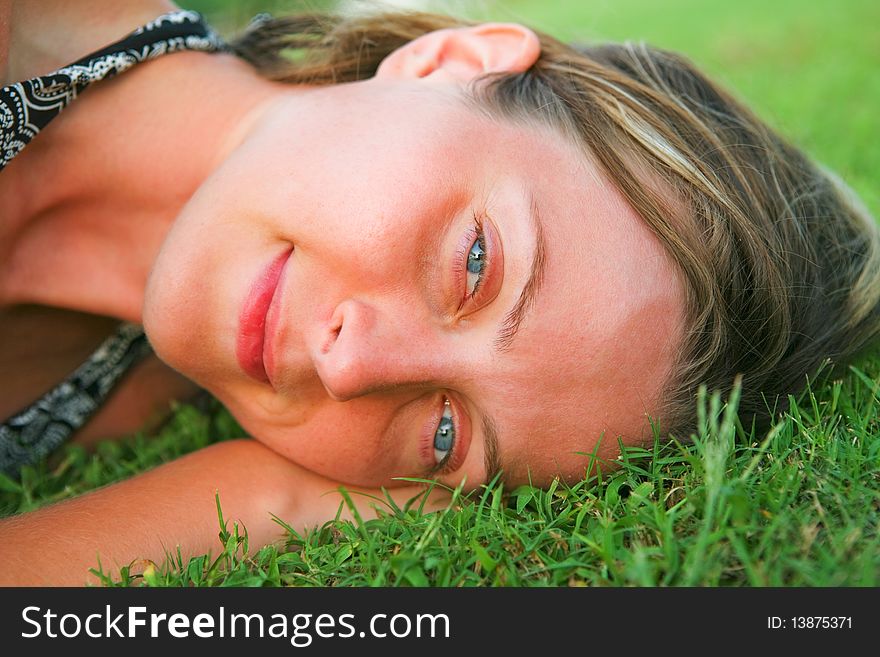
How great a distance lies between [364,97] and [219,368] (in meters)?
0.96

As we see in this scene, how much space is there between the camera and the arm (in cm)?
203

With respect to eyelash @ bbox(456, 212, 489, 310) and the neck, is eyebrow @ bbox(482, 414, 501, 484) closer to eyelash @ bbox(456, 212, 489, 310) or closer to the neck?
eyelash @ bbox(456, 212, 489, 310)

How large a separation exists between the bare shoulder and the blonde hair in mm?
523

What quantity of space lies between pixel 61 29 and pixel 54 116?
1.26 feet

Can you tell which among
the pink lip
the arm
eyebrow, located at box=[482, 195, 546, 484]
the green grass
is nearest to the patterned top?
the arm

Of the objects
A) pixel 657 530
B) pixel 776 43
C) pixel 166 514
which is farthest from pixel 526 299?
pixel 776 43

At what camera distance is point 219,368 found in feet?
8.10

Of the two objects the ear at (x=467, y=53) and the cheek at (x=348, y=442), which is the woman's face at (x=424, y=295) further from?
the ear at (x=467, y=53)

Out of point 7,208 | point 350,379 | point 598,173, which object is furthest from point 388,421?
point 7,208

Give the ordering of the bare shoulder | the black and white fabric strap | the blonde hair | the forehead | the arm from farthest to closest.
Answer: the bare shoulder → the black and white fabric strap → the blonde hair → the forehead → the arm

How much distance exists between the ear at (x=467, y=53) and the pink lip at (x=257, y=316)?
88 cm

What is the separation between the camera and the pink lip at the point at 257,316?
2303 millimetres
